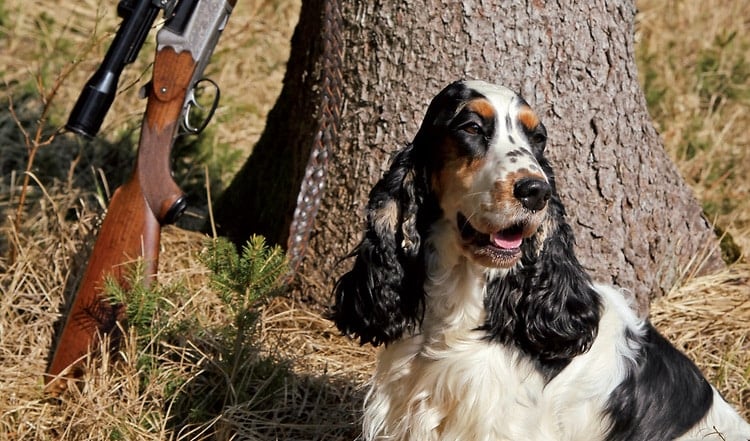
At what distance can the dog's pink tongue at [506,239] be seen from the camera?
339 centimetres

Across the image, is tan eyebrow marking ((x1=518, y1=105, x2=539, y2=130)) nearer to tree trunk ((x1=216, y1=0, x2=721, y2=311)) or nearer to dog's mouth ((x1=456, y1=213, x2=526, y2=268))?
dog's mouth ((x1=456, y1=213, x2=526, y2=268))

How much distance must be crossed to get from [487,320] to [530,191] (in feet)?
1.97

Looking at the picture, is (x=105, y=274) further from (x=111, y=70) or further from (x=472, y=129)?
(x=472, y=129)

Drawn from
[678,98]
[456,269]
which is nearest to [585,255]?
[456,269]

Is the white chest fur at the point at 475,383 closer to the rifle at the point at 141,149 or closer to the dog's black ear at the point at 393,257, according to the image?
the dog's black ear at the point at 393,257

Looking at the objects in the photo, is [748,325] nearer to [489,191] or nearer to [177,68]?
[489,191]

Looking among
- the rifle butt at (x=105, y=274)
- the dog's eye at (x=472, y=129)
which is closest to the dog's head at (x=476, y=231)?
the dog's eye at (x=472, y=129)

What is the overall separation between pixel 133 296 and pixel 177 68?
4.00ft

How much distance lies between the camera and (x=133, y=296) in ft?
15.0

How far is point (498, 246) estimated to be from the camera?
3.39m

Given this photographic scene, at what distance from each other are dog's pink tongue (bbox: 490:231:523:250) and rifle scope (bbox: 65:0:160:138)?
97.1 inches

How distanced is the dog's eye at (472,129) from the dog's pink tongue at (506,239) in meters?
0.38

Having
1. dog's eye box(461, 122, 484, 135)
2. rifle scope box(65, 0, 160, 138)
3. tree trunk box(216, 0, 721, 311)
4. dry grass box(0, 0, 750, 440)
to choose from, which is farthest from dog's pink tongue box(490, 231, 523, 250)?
rifle scope box(65, 0, 160, 138)

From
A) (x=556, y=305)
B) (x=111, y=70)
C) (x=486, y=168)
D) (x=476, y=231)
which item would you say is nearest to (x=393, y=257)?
(x=476, y=231)
